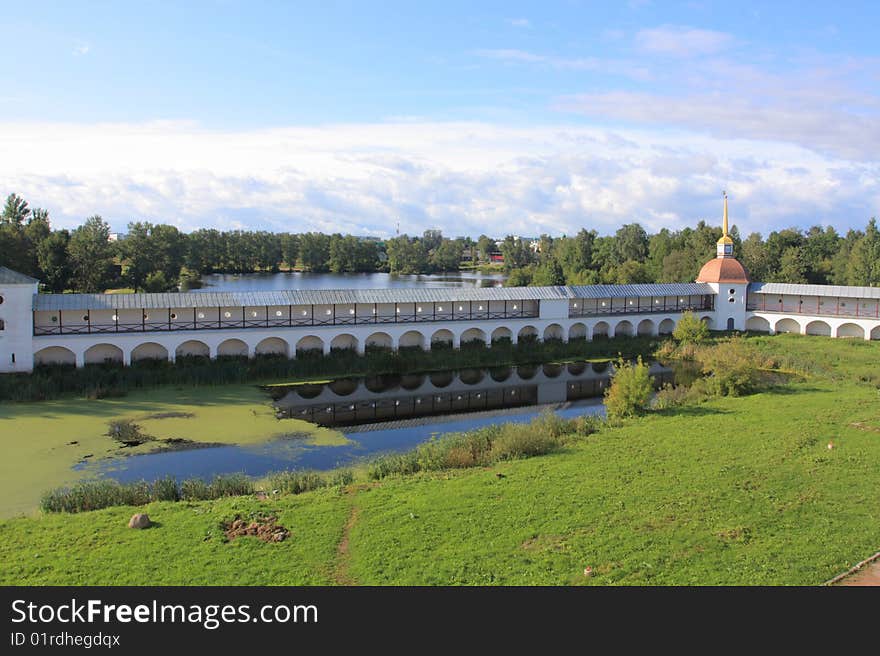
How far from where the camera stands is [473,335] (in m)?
33.2

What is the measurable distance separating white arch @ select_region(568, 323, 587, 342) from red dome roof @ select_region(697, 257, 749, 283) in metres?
8.79

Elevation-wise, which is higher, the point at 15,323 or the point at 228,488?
the point at 15,323

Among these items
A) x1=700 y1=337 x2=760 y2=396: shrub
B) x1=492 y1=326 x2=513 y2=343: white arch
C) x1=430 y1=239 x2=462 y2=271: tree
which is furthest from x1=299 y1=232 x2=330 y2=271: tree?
x1=700 y1=337 x2=760 y2=396: shrub

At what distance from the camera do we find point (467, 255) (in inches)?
5221

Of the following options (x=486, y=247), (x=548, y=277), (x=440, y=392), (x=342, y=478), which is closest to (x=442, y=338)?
(x=440, y=392)

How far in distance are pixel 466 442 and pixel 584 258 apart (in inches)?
2041

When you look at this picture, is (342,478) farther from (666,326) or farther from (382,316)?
(666,326)

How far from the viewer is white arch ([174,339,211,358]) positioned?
1073 inches

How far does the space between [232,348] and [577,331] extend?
17068mm

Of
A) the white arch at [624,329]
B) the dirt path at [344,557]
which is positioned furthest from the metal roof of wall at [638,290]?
the dirt path at [344,557]

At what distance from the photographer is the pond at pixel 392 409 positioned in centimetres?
1678

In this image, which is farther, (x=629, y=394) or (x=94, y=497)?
(x=629, y=394)

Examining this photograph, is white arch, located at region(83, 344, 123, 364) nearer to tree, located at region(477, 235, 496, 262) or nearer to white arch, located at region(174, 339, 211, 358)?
white arch, located at region(174, 339, 211, 358)
